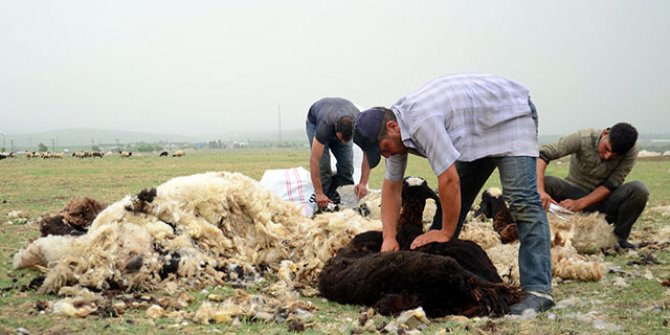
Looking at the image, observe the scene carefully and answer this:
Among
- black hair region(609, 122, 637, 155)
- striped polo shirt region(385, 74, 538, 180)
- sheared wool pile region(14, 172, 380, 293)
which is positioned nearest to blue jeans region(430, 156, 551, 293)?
striped polo shirt region(385, 74, 538, 180)

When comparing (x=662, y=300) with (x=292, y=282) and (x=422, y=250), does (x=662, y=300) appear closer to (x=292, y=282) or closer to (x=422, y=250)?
(x=422, y=250)

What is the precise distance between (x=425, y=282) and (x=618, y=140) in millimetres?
3674

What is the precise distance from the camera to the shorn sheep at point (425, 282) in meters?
4.16

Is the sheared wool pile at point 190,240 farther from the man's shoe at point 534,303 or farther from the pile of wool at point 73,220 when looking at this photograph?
the man's shoe at point 534,303

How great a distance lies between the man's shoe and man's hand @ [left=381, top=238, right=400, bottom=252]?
1003 millimetres

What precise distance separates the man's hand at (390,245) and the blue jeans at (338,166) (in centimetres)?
422

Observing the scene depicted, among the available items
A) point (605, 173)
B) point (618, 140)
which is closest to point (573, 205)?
point (605, 173)

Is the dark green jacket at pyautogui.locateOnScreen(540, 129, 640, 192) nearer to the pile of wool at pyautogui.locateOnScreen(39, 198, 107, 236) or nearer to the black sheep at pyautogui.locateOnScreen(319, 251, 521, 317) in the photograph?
the black sheep at pyautogui.locateOnScreen(319, 251, 521, 317)

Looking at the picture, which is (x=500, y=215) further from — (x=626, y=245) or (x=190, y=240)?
(x=190, y=240)

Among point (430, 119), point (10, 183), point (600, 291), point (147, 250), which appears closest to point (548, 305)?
point (600, 291)

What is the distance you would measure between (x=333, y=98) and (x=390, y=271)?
503 cm

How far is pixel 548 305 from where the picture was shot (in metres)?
4.35

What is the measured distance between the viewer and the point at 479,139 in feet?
15.1

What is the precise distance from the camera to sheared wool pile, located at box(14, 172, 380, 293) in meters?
4.95
